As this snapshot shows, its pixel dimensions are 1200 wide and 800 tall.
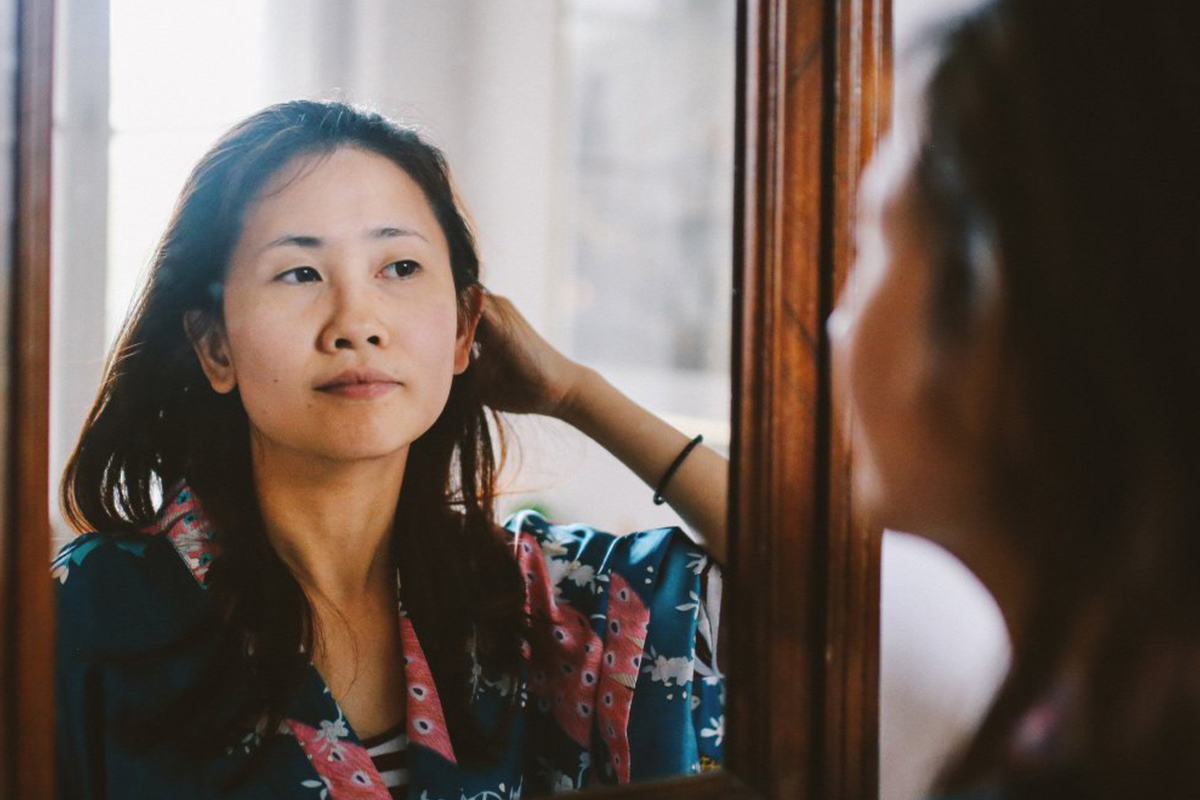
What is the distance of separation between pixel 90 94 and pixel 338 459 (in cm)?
25

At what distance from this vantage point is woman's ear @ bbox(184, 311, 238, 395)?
580 millimetres

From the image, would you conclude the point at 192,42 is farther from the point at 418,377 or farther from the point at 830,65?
the point at 830,65

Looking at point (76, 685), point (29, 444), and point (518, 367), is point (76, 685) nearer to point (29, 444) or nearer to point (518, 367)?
point (29, 444)

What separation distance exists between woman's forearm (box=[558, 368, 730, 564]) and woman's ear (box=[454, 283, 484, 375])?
0.08m

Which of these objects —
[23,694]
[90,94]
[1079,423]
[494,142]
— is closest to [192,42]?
[90,94]

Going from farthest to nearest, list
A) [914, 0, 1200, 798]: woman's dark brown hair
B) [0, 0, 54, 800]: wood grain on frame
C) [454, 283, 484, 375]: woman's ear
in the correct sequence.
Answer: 1. [454, 283, 484, 375]: woman's ear
2. [0, 0, 54, 800]: wood grain on frame
3. [914, 0, 1200, 798]: woman's dark brown hair

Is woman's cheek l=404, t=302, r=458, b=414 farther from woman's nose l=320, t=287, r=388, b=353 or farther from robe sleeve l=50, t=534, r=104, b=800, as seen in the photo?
robe sleeve l=50, t=534, r=104, b=800

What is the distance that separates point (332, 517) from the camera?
2.06 ft

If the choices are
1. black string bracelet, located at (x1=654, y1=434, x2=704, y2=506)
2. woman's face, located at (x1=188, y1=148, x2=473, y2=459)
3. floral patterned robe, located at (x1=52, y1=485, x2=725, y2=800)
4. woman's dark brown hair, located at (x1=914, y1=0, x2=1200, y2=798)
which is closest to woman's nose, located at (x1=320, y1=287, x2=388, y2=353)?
A: woman's face, located at (x1=188, y1=148, x2=473, y2=459)

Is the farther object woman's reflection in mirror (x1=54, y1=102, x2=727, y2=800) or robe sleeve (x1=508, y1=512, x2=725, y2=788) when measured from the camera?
robe sleeve (x1=508, y1=512, x2=725, y2=788)

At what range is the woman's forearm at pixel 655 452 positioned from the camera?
69 cm

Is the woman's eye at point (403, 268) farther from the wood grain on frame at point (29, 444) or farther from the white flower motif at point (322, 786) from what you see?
the white flower motif at point (322, 786)

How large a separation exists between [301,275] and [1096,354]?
1.39ft

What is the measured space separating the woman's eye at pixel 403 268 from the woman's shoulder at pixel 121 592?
0.21 meters
